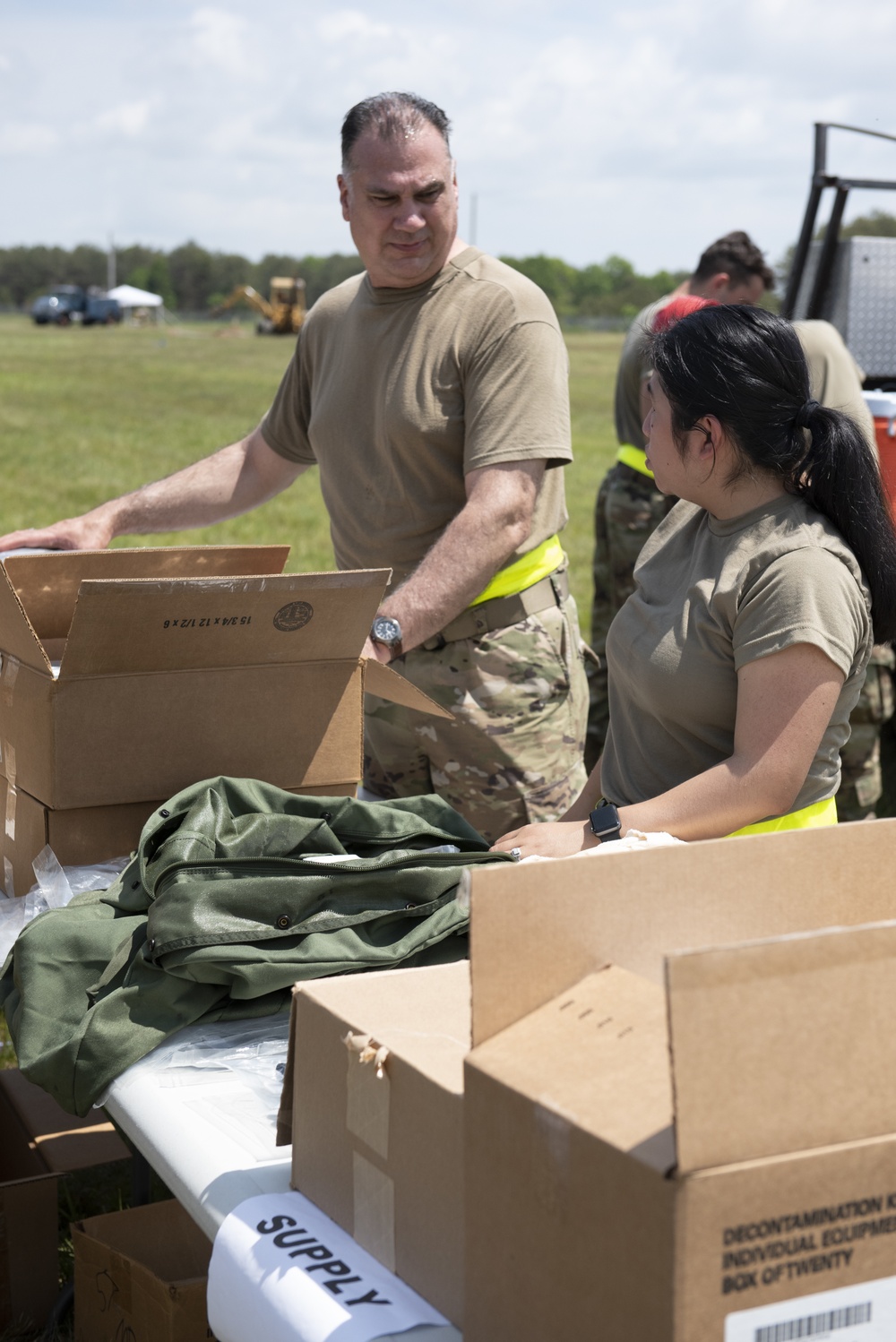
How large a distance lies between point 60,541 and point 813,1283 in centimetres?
232

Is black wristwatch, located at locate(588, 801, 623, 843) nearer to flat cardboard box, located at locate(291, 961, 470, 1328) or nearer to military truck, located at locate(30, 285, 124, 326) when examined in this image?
flat cardboard box, located at locate(291, 961, 470, 1328)

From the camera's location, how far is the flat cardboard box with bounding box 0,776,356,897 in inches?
81.7

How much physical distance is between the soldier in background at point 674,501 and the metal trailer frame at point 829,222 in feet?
0.96

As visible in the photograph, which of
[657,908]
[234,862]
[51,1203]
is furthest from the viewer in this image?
[51,1203]

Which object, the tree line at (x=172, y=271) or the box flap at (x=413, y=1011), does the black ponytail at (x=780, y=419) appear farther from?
the tree line at (x=172, y=271)

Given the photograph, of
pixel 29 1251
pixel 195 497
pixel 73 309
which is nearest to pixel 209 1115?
pixel 29 1251

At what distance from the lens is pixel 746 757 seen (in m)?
1.80

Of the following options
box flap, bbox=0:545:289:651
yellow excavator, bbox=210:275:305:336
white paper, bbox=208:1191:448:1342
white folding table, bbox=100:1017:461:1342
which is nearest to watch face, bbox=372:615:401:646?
box flap, bbox=0:545:289:651

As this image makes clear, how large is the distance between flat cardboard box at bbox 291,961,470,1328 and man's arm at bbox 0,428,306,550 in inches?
70.2

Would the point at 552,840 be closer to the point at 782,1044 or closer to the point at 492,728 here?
the point at 492,728

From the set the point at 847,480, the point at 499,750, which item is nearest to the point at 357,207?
the point at 499,750

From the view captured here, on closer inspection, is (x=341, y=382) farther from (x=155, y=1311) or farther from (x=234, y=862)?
(x=155, y=1311)

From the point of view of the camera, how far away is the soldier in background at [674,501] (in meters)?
4.24

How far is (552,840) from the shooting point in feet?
6.59
